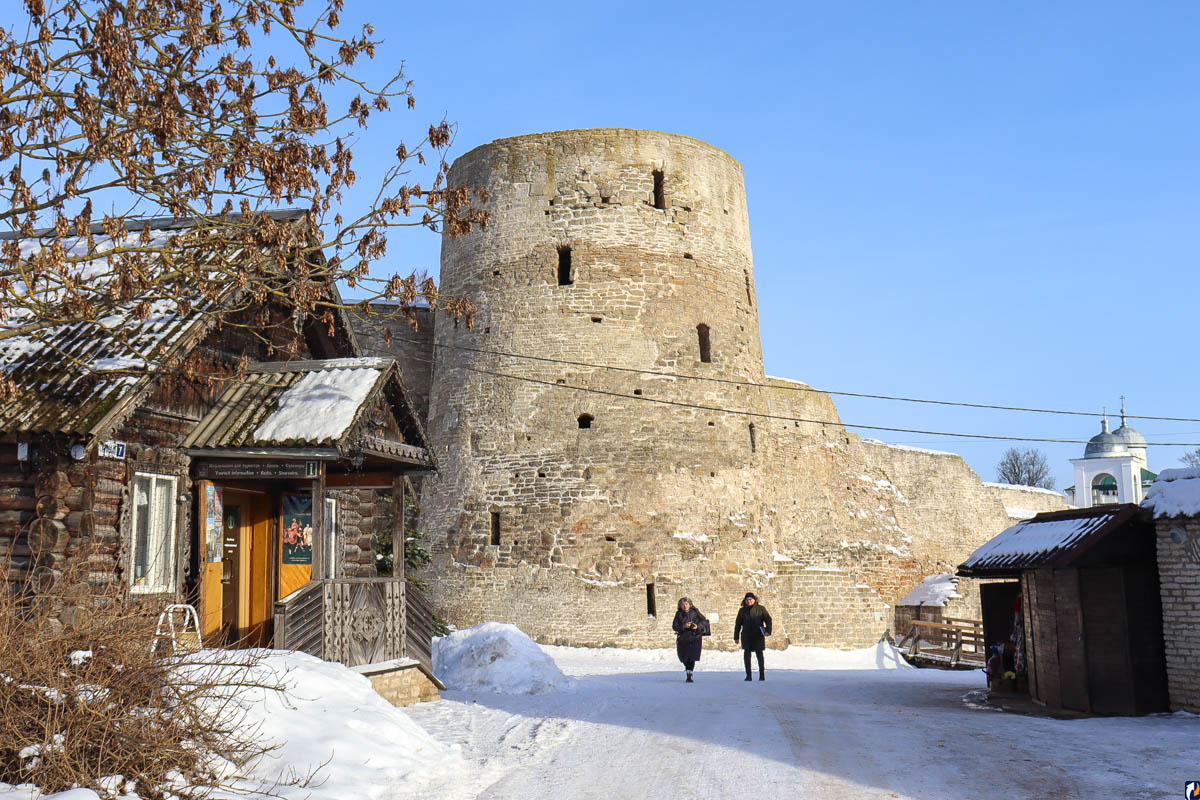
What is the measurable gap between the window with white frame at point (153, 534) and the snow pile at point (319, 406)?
3.74ft

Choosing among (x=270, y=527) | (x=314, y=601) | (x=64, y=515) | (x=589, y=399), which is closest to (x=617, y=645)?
(x=589, y=399)

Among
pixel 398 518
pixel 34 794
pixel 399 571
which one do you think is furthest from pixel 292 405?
pixel 34 794

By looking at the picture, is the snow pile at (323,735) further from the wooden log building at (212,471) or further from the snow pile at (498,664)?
the snow pile at (498,664)

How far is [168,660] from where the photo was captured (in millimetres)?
6527

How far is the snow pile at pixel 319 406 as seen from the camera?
10.3m

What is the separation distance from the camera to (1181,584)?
35.0 feet

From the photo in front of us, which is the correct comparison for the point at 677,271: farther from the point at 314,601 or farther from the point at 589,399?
the point at 314,601

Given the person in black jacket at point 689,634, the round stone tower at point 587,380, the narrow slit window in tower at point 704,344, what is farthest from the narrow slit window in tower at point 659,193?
the person in black jacket at point 689,634

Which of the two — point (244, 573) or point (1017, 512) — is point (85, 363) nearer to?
point (244, 573)

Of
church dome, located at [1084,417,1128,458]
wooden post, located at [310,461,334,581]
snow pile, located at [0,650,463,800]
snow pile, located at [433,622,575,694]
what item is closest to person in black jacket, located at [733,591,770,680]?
snow pile, located at [433,622,575,694]

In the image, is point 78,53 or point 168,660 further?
point 78,53

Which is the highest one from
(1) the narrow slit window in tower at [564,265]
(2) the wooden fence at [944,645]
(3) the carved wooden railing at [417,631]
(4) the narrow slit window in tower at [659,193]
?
(4) the narrow slit window in tower at [659,193]

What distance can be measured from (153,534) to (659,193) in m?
15.5

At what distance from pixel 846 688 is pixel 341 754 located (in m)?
9.10
